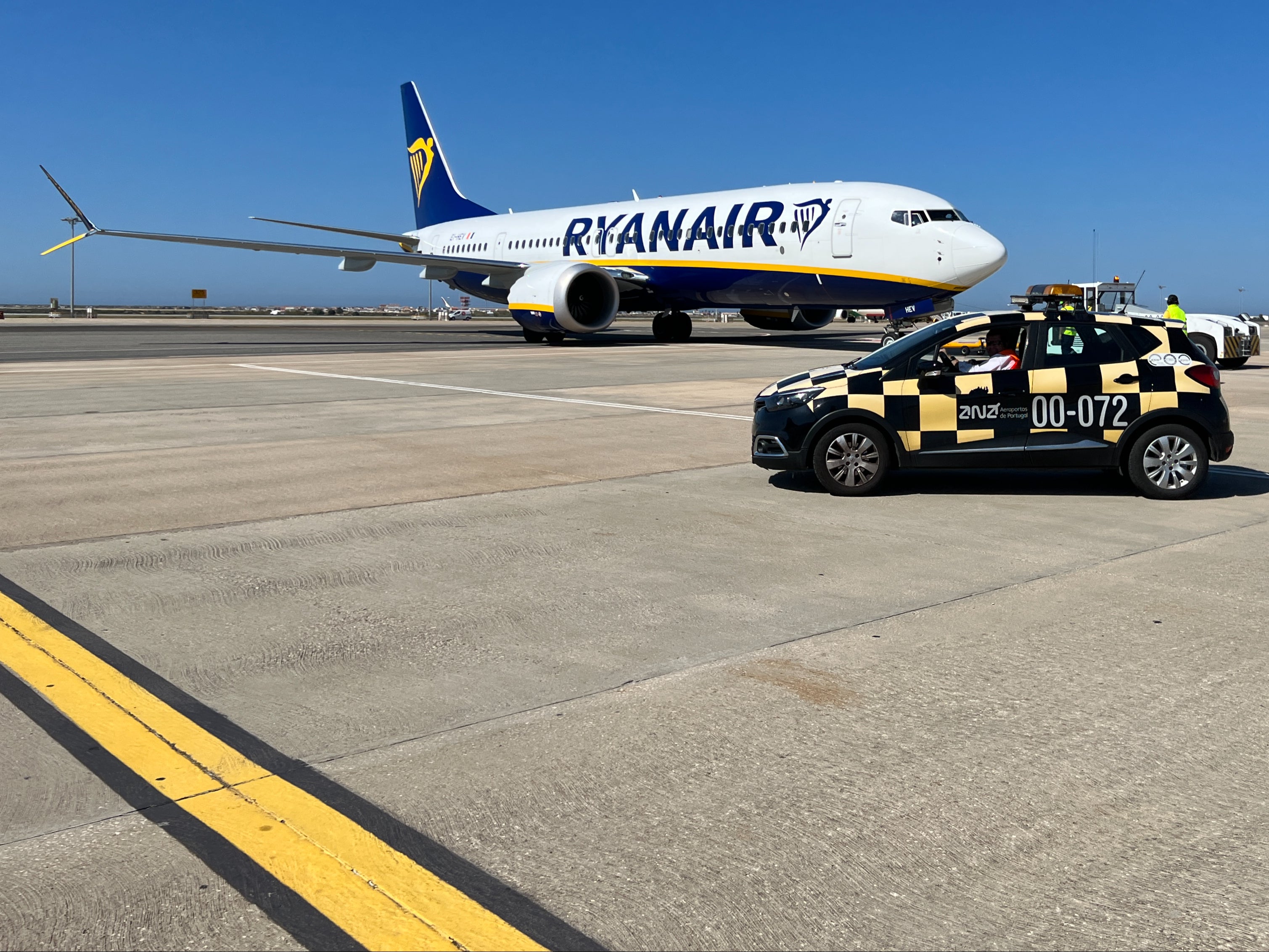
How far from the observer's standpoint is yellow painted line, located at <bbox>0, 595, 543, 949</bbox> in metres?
2.97

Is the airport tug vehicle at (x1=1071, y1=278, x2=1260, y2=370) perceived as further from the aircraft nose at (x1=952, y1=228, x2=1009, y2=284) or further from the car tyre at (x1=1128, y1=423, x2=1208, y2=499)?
the car tyre at (x1=1128, y1=423, x2=1208, y2=499)

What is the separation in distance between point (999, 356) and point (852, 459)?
1.47m

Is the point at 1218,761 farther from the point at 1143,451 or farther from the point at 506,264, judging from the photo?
the point at 506,264

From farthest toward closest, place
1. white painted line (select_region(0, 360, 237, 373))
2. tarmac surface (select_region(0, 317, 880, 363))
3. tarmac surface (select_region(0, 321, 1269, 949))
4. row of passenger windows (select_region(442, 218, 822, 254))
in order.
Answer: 1. tarmac surface (select_region(0, 317, 880, 363))
2. row of passenger windows (select_region(442, 218, 822, 254))
3. white painted line (select_region(0, 360, 237, 373))
4. tarmac surface (select_region(0, 321, 1269, 949))

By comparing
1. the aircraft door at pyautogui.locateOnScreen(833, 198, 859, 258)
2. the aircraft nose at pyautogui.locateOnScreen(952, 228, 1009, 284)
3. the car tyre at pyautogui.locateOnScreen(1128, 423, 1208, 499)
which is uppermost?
the aircraft door at pyautogui.locateOnScreen(833, 198, 859, 258)

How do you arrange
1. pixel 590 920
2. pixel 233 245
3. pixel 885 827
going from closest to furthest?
pixel 590 920 → pixel 885 827 → pixel 233 245

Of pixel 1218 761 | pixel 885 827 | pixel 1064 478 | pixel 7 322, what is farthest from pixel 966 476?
pixel 7 322

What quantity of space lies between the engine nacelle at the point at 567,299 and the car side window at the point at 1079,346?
2161cm

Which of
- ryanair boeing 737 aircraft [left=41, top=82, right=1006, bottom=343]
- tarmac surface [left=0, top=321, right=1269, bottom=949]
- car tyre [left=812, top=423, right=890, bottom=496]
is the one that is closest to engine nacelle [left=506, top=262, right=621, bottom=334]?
ryanair boeing 737 aircraft [left=41, top=82, right=1006, bottom=343]

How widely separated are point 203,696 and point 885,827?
8.91 ft

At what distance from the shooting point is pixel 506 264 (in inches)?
1334

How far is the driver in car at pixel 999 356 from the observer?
9227 mm

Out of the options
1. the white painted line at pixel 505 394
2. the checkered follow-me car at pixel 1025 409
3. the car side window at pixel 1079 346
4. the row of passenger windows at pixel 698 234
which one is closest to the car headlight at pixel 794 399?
the checkered follow-me car at pixel 1025 409

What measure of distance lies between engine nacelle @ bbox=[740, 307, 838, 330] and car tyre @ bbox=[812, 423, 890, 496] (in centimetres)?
2207
